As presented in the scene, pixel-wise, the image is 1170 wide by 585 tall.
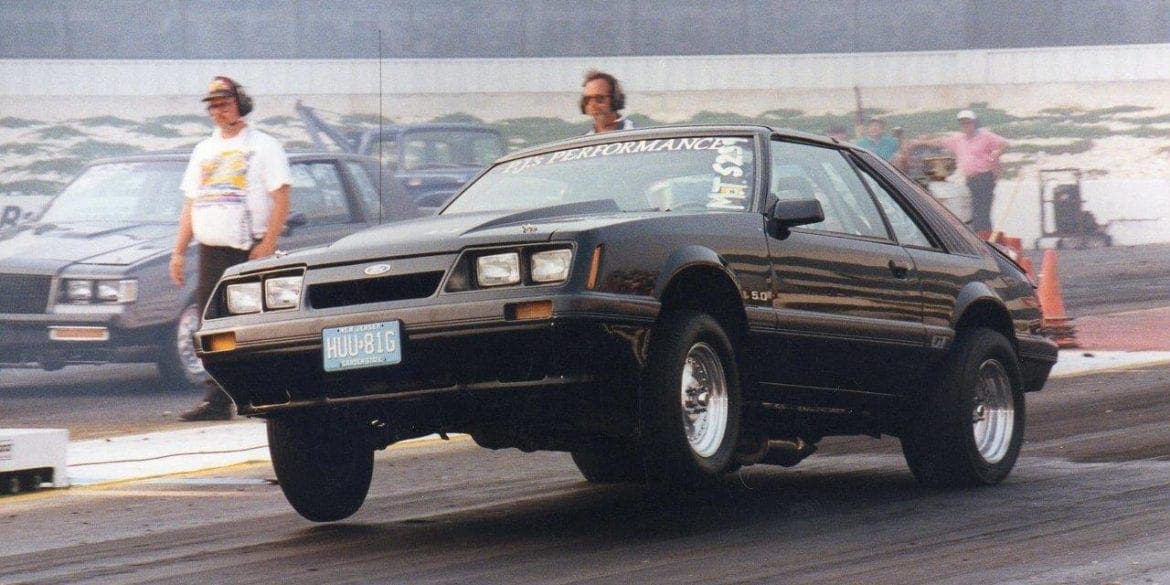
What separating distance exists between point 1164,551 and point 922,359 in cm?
184

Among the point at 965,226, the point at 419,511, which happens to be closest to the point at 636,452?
the point at 419,511

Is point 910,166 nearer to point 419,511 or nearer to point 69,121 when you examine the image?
point 69,121

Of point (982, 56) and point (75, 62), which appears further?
point (982, 56)

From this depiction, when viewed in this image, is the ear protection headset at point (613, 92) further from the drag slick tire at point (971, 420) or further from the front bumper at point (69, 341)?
the front bumper at point (69, 341)

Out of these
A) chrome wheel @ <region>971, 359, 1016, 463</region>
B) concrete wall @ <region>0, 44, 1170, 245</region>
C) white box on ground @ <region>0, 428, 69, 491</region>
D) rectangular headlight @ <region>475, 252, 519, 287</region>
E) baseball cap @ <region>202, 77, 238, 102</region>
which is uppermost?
concrete wall @ <region>0, 44, 1170, 245</region>

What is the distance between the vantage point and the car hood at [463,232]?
577 cm

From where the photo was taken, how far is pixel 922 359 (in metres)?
7.16

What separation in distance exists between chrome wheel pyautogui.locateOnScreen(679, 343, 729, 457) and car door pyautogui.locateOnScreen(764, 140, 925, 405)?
36 centimetres

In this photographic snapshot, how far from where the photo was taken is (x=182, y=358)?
1219cm

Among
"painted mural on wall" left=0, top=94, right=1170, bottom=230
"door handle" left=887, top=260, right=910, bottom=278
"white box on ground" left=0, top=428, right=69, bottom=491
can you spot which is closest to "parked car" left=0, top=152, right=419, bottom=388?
"painted mural on wall" left=0, top=94, right=1170, bottom=230

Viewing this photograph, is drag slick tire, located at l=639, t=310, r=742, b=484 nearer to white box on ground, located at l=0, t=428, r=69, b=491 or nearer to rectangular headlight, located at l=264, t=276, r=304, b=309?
rectangular headlight, located at l=264, t=276, r=304, b=309

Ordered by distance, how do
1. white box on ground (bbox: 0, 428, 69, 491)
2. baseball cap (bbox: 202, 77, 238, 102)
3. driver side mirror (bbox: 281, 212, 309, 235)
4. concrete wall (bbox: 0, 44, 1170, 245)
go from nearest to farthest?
white box on ground (bbox: 0, 428, 69, 491) → baseball cap (bbox: 202, 77, 238, 102) → driver side mirror (bbox: 281, 212, 309, 235) → concrete wall (bbox: 0, 44, 1170, 245)

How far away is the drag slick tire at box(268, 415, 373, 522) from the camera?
6.35 m

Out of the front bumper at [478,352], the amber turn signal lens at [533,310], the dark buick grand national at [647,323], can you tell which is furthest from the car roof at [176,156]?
the amber turn signal lens at [533,310]
